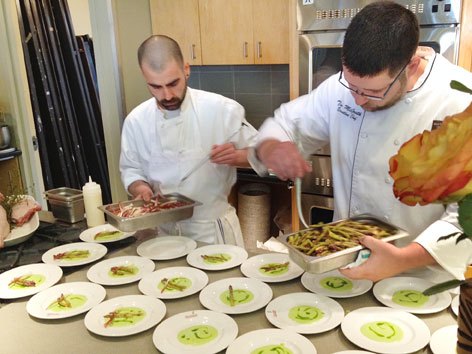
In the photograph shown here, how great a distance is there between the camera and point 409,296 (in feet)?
4.47

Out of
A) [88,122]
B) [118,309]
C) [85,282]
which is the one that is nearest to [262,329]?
[118,309]

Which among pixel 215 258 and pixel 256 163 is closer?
pixel 215 258

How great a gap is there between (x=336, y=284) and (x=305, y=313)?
0.68ft

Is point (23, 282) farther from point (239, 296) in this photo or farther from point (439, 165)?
point (439, 165)

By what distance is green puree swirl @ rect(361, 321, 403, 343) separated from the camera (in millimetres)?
1159

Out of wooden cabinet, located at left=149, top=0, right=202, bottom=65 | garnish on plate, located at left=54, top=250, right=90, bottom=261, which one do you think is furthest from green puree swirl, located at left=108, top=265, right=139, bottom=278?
wooden cabinet, located at left=149, top=0, right=202, bottom=65

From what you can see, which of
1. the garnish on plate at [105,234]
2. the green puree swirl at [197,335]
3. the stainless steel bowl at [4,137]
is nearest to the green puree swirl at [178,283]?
the green puree swirl at [197,335]

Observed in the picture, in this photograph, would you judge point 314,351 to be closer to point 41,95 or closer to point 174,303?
point 174,303

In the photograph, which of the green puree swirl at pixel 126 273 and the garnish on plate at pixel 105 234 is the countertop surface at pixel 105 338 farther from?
the garnish on plate at pixel 105 234

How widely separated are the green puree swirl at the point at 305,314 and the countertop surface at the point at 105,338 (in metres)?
0.06

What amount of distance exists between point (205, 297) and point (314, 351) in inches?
16.9

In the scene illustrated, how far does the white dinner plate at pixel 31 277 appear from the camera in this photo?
1527 millimetres

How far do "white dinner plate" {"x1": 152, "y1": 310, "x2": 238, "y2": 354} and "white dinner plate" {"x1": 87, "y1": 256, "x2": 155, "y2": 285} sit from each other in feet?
1.14

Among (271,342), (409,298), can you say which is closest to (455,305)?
(409,298)
